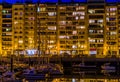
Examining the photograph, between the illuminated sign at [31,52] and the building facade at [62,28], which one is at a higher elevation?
the building facade at [62,28]

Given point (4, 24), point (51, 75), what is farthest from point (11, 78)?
point (4, 24)

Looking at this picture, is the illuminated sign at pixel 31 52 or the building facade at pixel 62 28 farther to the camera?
the building facade at pixel 62 28

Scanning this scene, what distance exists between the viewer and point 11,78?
47.0 metres

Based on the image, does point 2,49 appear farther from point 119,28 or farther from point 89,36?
point 119,28

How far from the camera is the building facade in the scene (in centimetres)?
11431

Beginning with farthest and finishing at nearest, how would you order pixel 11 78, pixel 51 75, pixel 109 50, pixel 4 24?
pixel 4 24 → pixel 109 50 → pixel 51 75 → pixel 11 78

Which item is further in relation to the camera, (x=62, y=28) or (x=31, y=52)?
(x=62, y=28)

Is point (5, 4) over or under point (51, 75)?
over

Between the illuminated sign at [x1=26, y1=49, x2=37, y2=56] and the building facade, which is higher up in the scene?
the building facade

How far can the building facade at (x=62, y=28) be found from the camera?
375ft

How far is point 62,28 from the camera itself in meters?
118

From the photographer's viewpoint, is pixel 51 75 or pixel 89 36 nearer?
pixel 51 75

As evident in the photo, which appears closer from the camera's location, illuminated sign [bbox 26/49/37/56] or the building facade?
illuminated sign [bbox 26/49/37/56]

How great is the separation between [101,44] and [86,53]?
17.2 ft
